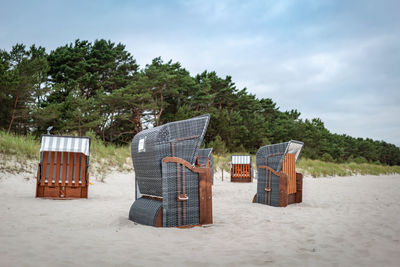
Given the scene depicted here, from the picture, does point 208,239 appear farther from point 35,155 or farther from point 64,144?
point 35,155

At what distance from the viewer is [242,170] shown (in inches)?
667

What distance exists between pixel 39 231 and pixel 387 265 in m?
4.40

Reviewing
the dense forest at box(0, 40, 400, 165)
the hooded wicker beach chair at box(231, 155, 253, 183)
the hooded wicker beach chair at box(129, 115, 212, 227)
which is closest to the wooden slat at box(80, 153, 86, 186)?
the hooded wicker beach chair at box(129, 115, 212, 227)

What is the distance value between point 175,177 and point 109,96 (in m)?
23.3

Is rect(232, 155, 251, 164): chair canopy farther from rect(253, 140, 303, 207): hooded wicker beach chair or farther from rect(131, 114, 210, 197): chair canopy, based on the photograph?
rect(131, 114, 210, 197): chair canopy

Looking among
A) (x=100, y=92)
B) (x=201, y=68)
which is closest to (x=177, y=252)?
(x=100, y=92)

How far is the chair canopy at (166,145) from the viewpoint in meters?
4.98

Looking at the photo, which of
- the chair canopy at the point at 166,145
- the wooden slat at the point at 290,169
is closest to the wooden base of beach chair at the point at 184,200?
the chair canopy at the point at 166,145

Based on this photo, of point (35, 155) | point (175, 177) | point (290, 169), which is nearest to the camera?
point (175, 177)

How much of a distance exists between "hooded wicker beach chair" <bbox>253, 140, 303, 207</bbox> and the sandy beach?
728mm

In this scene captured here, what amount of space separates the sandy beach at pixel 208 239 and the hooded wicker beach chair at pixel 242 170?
31.7 ft

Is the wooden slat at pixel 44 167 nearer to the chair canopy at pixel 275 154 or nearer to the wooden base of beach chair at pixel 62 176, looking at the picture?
the wooden base of beach chair at pixel 62 176

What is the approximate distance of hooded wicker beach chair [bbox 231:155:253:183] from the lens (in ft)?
55.2

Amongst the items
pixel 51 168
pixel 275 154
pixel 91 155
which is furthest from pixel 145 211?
pixel 91 155
